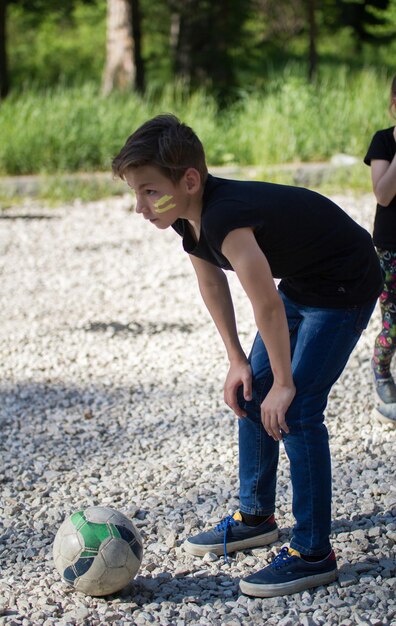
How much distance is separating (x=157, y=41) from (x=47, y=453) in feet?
93.7

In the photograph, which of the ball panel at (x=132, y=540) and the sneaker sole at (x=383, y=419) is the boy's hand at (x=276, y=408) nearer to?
the ball panel at (x=132, y=540)

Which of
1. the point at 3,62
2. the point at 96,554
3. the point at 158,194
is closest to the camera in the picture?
A: the point at 158,194

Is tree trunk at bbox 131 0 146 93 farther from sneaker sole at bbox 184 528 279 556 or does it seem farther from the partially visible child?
sneaker sole at bbox 184 528 279 556

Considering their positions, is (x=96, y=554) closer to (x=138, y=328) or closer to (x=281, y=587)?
(x=281, y=587)

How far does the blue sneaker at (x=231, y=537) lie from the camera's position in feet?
10.2

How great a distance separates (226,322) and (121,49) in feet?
38.4

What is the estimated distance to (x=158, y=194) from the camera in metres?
2.61

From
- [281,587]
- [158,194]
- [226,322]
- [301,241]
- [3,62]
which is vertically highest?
[158,194]

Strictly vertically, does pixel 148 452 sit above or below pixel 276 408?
below

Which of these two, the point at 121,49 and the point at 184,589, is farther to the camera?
the point at 121,49

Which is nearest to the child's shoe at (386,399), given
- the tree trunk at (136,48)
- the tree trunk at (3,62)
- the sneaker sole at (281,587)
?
the sneaker sole at (281,587)

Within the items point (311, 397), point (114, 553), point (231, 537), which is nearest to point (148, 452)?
point (231, 537)

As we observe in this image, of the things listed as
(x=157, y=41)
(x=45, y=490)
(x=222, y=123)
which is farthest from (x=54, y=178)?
(x=157, y=41)

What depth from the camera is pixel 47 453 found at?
4090mm
